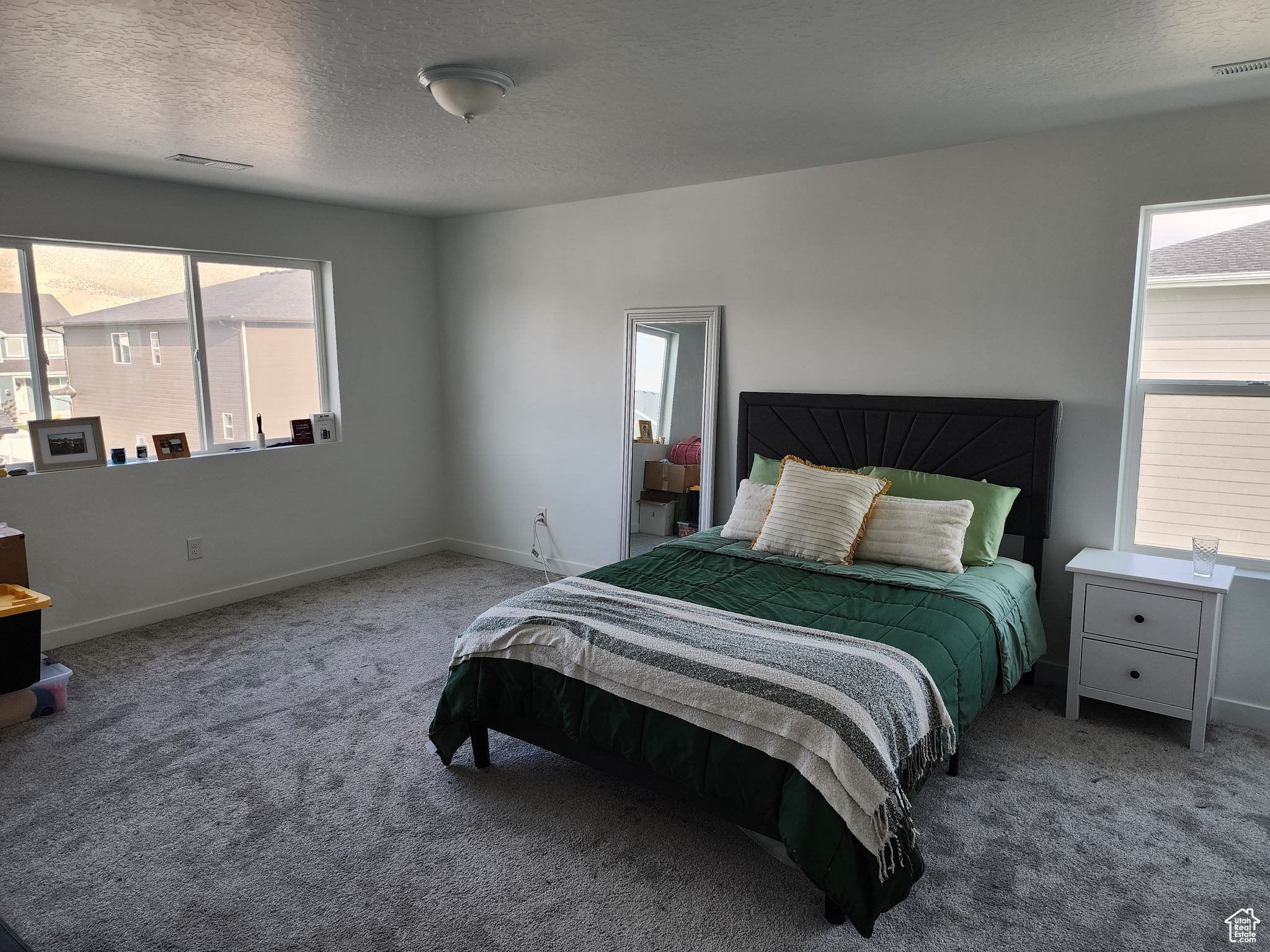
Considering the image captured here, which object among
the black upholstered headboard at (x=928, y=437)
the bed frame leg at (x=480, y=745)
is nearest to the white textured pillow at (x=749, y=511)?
the black upholstered headboard at (x=928, y=437)

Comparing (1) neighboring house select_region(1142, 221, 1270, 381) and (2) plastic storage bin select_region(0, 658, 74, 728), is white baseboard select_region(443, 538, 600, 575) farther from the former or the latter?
(1) neighboring house select_region(1142, 221, 1270, 381)

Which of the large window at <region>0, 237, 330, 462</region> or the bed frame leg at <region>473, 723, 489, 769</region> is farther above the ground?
the large window at <region>0, 237, 330, 462</region>

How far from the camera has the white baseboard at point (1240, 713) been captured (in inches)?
120

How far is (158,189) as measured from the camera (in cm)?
418

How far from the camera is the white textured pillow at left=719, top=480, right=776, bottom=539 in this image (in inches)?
145

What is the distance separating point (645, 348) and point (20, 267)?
3232 mm

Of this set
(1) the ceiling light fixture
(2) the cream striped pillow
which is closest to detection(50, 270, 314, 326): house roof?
(1) the ceiling light fixture

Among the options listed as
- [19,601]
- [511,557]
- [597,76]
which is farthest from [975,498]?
[19,601]

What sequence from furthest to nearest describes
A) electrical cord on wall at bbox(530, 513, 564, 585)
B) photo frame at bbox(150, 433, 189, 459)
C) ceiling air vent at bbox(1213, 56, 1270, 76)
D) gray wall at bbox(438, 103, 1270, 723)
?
1. electrical cord on wall at bbox(530, 513, 564, 585)
2. photo frame at bbox(150, 433, 189, 459)
3. gray wall at bbox(438, 103, 1270, 723)
4. ceiling air vent at bbox(1213, 56, 1270, 76)

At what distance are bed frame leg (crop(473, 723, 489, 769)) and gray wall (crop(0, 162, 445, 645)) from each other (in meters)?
2.61

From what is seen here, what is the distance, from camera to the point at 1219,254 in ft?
10.2

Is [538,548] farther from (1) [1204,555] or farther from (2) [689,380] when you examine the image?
(1) [1204,555]

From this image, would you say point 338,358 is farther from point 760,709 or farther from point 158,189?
point 760,709

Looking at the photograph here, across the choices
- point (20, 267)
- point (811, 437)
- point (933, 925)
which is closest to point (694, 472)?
point (811, 437)
